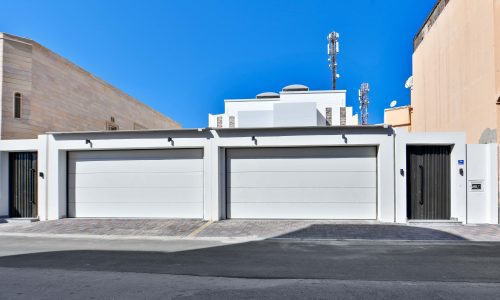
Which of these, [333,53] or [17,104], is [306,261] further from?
[333,53]

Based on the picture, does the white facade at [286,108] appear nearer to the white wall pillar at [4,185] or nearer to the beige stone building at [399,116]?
the beige stone building at [399,116]

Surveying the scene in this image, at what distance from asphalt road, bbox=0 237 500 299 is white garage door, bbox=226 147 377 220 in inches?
117

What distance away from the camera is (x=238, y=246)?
7.30 metres

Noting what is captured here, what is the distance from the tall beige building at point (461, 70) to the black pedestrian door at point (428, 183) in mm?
1978

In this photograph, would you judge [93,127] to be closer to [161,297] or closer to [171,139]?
[171,139]

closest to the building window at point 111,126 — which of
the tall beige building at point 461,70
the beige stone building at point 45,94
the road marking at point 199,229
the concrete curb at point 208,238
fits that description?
the beige stone building at point 45,94

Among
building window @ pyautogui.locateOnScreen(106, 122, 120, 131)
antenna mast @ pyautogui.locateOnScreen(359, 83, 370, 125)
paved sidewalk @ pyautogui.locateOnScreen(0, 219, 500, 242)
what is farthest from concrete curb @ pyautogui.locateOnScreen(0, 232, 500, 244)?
antenna mast @ pyautogui.locateOnScreen(359, 83, 370, 125)

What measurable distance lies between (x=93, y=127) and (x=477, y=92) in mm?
18581

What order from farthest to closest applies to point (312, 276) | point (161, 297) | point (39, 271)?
point (39, 271)
point (312, 276)
point (161, 297)

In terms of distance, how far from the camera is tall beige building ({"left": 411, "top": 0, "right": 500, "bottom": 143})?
33.3 feet

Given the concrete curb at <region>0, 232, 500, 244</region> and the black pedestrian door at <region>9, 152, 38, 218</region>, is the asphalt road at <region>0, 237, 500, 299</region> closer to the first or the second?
the concrete curb at <region>0, 232, 500, 244</region>

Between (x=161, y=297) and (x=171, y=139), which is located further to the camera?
(x=171, y=139)

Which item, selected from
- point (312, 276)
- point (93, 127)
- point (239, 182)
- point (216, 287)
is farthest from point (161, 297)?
point (93, 127)

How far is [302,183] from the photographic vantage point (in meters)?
10.6
